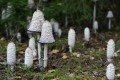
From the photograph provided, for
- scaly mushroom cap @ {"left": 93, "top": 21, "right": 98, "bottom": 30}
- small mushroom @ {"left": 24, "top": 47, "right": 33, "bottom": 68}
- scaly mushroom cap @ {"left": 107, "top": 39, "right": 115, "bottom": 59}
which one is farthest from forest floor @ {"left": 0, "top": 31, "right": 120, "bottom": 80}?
scaly mushroom cap @ {"left": 93, "top": 21, "right": 98, "bottom": 30}

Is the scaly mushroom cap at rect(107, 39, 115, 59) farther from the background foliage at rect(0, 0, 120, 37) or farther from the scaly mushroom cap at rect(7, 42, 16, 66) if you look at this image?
the background foliage at rect(0, 0, 120, 37)

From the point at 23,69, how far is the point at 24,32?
2.16m

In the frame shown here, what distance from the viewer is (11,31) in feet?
21.9

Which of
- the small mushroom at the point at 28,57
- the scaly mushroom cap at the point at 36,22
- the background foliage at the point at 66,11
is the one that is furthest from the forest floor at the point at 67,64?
the scaly mushroom cap at the point at 36,22

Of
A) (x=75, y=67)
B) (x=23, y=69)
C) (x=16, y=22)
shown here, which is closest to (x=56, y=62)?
(x=75, y=67)

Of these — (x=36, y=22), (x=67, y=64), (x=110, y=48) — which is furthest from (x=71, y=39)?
(x=36, y=22)

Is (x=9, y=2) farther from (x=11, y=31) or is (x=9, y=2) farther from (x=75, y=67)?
(x=75, y=67)

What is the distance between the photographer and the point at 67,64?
523 cm

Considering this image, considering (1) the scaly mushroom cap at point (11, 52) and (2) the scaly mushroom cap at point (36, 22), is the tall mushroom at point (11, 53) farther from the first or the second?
(2) the scaly mushroom cap at point (36, 22)

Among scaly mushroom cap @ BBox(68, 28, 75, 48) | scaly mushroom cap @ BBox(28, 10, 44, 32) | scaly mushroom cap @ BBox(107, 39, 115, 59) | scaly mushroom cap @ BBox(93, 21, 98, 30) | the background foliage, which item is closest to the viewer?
scaly mushroom cap @ BBox(28, 10, 44, 32)

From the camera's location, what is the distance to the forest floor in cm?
466

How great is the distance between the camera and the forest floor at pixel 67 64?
15.3 feet

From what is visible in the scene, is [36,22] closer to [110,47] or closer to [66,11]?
[110,47]

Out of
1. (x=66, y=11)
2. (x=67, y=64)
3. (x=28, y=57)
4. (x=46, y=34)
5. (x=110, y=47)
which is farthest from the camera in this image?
(x=66, y=11)
